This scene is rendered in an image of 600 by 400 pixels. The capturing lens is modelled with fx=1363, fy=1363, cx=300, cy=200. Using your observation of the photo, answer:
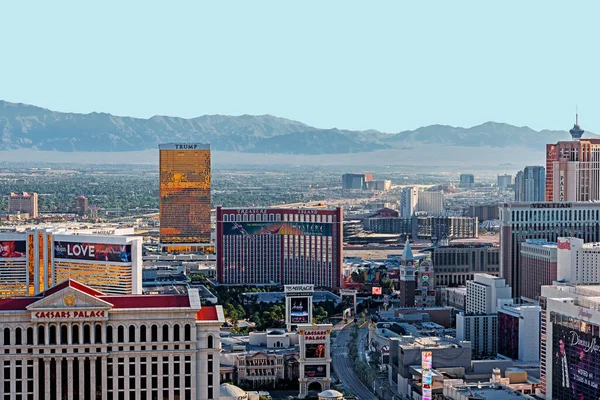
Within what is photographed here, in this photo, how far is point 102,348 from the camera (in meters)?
45.2

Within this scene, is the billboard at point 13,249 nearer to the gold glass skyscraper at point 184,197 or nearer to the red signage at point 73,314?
the red signage at point 73,314

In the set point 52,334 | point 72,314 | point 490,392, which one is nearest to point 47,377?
point 52,334

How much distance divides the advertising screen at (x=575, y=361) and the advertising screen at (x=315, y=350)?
1235 centimetres

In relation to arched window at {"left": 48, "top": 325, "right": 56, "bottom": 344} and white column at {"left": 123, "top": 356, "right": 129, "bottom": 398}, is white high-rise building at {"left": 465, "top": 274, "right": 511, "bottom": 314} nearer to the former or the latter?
white column at {"left": 123, "top": 356, "right": 129, "bottom": 398}

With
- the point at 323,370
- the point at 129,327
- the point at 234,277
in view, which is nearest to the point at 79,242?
the point at 323,370

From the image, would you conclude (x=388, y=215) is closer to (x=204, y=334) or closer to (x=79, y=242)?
(x=79, y=242)

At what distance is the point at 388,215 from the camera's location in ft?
604

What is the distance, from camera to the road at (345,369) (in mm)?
66562

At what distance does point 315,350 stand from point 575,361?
1490 centimetres

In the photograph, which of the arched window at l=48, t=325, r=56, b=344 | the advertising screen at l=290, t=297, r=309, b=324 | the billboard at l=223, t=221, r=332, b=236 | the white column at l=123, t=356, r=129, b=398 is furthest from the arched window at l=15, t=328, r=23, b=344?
the billboard at l=223, t=221, r=332, b=236

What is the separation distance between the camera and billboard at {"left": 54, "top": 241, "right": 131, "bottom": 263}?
66.3 m

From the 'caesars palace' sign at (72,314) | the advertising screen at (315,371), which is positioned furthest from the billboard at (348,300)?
the 'caesars palace' sign at (72,314)

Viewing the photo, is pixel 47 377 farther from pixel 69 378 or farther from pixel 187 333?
pixel 187 333

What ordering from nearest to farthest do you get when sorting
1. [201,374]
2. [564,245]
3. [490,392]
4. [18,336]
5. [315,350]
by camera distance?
[18,336], [201,374], [490,392], [315,350], [564,245]
